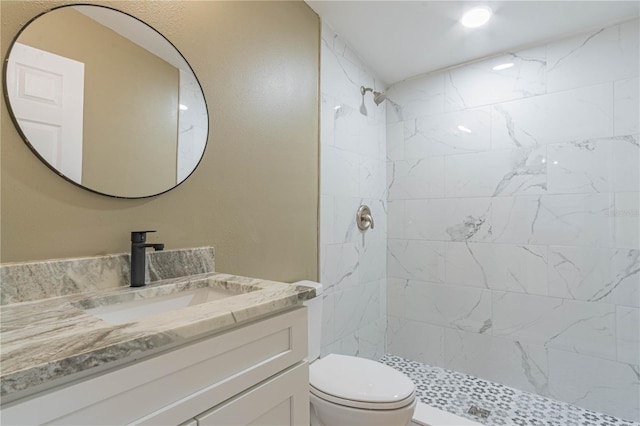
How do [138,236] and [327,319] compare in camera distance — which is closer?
[138,236]

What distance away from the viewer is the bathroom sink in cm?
88

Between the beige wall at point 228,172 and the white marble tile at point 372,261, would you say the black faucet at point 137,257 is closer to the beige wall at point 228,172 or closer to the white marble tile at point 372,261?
the beige wall at point 228,172

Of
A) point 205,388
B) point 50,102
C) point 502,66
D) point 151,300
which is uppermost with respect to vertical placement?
point 502,66

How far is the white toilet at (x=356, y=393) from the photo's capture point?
4.06 feet

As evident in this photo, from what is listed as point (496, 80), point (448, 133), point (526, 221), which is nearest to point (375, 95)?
point (448, 133)

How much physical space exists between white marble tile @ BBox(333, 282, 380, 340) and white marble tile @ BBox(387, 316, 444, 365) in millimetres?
239

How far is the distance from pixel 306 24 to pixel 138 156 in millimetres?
1332

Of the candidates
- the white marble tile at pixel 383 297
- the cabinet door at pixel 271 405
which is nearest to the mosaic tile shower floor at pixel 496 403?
the white marble tile at pixel 383 297

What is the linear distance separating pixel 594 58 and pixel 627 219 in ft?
3.32

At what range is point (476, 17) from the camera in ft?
6.23

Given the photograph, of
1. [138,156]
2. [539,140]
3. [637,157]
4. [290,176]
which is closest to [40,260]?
[138,156]

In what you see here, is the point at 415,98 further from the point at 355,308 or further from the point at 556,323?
the point at 556,323

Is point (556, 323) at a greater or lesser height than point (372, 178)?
lesser

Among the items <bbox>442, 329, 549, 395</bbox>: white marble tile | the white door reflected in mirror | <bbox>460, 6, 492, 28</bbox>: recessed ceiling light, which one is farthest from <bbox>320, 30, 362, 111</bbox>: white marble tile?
<bbox>442, 329, 549, 395</bbox>: white marble tile
